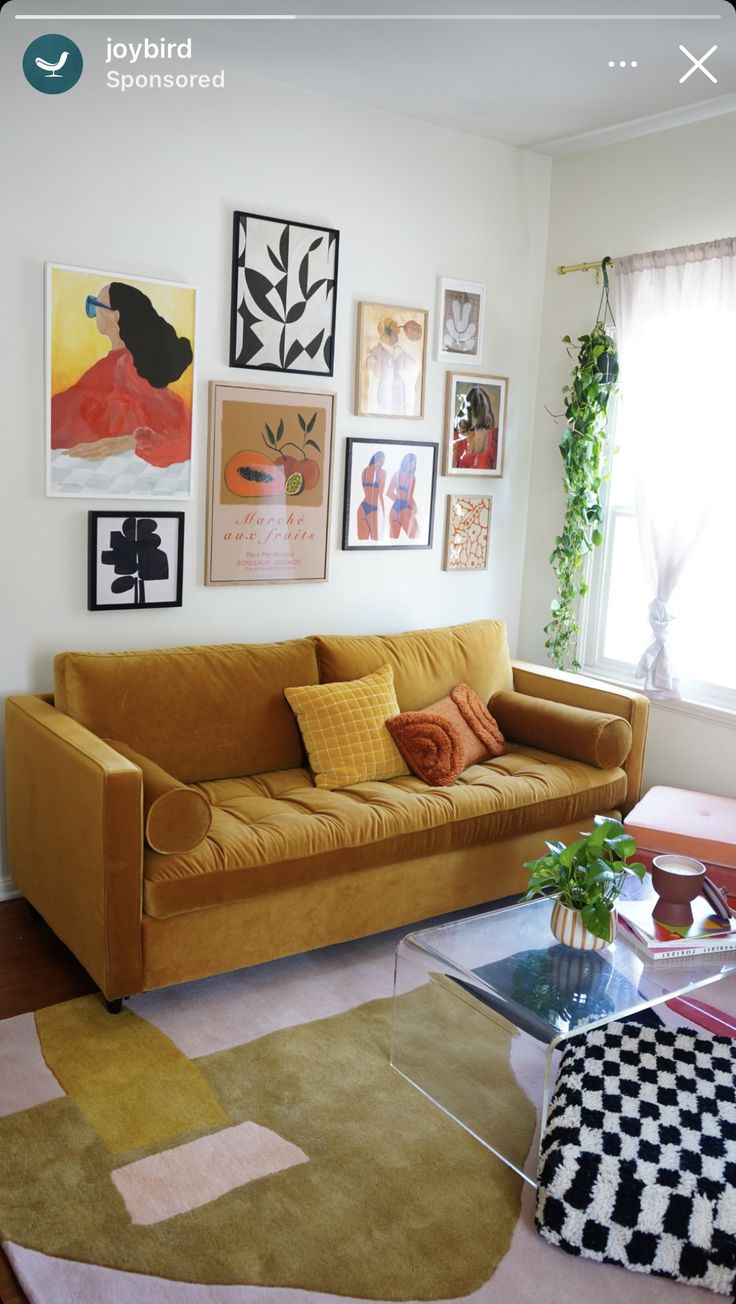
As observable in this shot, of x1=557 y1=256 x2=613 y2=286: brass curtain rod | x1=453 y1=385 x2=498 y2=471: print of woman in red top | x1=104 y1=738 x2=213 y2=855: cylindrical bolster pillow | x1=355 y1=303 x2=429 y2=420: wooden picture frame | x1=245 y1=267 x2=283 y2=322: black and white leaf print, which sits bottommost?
x1=104 y1=738 x2=213 y2=855: cylindrical bolster pillow

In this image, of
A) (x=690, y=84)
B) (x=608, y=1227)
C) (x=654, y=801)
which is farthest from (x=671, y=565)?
(x=608, y=1227)

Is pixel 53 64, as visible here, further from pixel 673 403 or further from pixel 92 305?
pixel 673 403

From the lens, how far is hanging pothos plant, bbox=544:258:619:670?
4.16m

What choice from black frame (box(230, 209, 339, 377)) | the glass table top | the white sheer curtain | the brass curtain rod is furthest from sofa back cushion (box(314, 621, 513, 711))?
the brass curtain rod

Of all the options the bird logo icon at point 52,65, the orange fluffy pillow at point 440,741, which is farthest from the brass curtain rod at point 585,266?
the bird logo icon at point 52,65

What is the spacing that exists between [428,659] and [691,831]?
1138mm

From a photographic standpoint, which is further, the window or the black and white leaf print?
the window

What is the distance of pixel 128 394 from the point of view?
3.44m

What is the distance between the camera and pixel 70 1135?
231 centimetres

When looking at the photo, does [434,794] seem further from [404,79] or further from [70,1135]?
[404,79]

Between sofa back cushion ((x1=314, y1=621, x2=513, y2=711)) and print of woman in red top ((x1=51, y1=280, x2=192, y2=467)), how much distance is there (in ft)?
2.91

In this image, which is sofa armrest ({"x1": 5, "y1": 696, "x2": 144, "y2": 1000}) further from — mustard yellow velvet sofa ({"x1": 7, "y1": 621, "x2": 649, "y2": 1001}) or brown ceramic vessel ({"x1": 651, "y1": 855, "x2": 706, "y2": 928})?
brown ceramic vessel ({"x1": 651, "y1": 855, "x2": 706, "y2": 928})

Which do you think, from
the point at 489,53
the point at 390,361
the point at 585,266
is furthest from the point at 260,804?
the point at 585,266

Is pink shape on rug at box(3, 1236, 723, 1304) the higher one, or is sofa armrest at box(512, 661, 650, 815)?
sofa armrest at box(512, 661, 650, 815)
